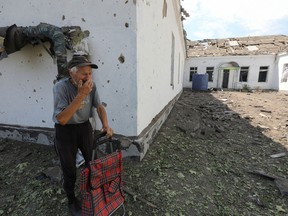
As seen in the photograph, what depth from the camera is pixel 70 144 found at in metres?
2.15

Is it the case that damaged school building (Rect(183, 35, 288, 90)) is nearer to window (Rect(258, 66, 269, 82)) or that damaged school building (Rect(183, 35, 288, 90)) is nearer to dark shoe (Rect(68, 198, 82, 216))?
window (Rect(258, 66, 269, 82))

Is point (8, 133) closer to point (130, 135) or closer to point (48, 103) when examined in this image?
point (48, 103)

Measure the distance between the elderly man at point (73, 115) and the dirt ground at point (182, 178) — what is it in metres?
0.61

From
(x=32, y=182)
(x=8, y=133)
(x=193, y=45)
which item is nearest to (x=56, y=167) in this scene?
(x=32, y=182)

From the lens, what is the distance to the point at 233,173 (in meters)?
3.39

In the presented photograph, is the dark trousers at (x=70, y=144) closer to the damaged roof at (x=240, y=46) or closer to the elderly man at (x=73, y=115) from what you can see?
the elderly man at (x=73, y=115)

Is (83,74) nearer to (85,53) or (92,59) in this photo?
(85,53)

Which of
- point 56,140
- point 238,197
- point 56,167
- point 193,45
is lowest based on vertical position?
point 238,197

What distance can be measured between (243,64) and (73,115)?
70.9 ft

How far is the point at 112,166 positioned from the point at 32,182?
173cm

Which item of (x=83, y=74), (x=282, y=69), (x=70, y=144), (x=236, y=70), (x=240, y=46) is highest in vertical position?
(x=240, y=46)

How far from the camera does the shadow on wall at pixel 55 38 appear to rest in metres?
2.92

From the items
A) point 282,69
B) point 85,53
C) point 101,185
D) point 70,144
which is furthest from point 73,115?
point 282,69

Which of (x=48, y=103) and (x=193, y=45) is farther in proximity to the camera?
(x=193, y=45)
